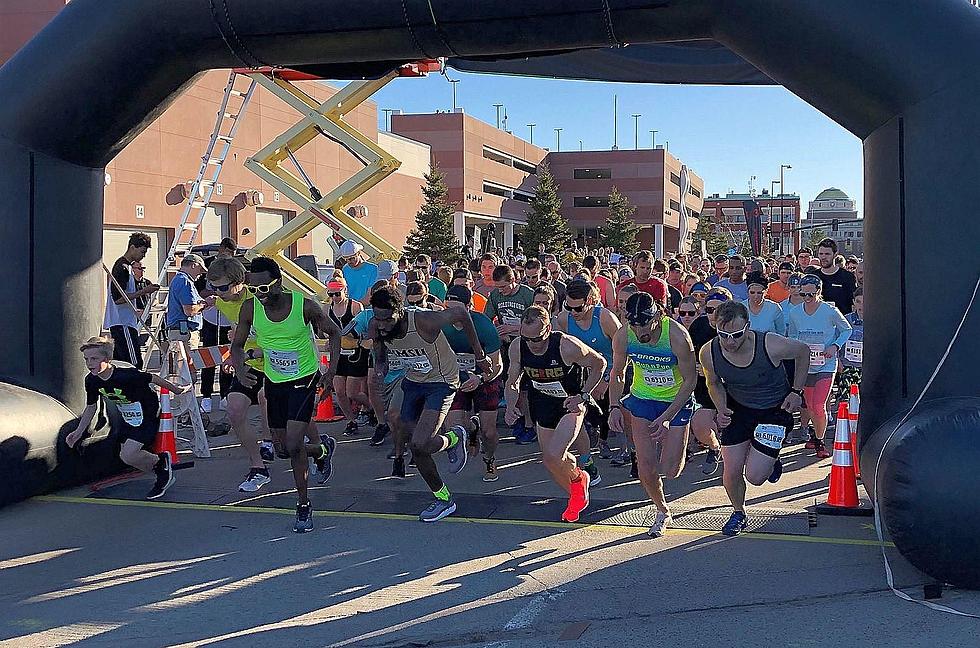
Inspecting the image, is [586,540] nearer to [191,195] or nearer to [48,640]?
[48,640]

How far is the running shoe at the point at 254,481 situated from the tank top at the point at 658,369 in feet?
11.0

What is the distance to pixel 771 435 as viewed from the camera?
6.34 m

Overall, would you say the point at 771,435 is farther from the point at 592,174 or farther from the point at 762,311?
the point at 592,174

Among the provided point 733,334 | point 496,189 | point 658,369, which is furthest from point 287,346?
point 496,189

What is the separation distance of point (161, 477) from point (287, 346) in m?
1.80

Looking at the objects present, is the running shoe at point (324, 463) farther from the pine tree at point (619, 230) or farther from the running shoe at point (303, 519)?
the pine tree at point (619, 230)

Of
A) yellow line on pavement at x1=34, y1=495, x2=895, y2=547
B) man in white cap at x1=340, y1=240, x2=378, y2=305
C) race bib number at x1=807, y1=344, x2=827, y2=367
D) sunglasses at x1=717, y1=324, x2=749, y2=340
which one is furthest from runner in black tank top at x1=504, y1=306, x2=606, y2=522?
man in white cap at x1=340, y1=240, x2=378, y2=305

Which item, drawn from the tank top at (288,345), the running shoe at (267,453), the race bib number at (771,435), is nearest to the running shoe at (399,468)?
the running shoe at (267,453)

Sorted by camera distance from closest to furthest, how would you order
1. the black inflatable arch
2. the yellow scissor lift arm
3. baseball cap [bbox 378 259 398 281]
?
the black inflatable arch
baseball cap [bbox 378 259 398 281]
the yellow scissor lift arm

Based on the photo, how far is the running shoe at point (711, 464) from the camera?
8.45 meters

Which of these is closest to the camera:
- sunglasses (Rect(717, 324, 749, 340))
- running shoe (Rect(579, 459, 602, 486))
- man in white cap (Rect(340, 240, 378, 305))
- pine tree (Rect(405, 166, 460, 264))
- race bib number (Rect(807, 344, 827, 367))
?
sunglasses (Rect(717, 324, 749, 340))

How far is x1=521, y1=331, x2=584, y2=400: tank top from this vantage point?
22.1 feet

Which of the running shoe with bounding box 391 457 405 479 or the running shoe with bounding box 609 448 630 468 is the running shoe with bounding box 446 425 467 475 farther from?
the running shoe with bounding box 609 448 630 468

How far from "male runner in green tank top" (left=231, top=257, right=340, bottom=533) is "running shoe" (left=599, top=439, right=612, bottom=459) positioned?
320 centimetres
